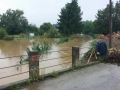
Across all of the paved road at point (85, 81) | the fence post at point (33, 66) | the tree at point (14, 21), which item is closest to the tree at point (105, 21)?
the tree at point (14, 21)

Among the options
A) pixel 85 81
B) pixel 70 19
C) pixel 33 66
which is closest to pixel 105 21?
pixel 70 19

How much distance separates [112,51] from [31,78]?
4.61m

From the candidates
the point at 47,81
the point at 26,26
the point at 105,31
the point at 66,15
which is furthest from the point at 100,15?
the point at 47,81

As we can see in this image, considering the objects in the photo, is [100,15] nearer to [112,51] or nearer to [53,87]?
[112,51]

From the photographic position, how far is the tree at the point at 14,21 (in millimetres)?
65375

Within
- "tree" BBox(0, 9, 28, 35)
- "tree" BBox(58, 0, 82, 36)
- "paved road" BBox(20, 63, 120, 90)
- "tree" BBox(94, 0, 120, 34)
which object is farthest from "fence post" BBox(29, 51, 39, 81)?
"tree" BBox(0, 9, 28, 35)

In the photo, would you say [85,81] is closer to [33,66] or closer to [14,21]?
[33,66]

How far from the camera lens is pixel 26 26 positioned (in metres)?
70.0

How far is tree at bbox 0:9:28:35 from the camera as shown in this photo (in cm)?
6538

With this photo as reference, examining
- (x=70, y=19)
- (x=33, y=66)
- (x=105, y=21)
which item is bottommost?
(x=33, y=66)

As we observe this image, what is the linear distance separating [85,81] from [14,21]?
6603 centimetres

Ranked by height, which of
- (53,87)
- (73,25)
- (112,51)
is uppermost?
(73,25)

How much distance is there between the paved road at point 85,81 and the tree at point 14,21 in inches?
2362

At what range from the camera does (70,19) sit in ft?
136
